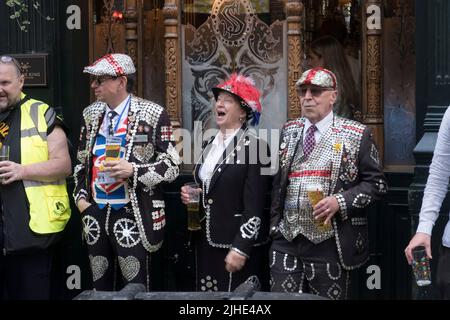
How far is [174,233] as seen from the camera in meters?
7.34

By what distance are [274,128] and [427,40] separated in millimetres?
1355

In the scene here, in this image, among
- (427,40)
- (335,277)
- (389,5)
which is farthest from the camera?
(389,5)

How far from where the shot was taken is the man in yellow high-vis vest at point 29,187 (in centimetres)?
654

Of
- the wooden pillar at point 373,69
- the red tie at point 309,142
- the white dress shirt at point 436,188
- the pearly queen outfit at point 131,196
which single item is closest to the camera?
the white dress shirt at point 436,188

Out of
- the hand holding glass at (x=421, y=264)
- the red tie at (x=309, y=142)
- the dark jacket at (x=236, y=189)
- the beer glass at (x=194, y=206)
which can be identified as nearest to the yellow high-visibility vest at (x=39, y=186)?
the beer glass at (x=194, y=206)

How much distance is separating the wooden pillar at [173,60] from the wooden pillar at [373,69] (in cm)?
131

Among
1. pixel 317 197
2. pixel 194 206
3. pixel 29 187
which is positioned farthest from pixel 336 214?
pixel 29 187

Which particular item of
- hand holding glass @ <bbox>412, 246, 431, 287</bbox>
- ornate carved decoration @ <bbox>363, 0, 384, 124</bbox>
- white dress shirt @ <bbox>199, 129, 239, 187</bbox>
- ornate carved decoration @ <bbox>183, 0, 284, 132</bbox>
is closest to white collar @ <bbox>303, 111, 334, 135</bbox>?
white dress shirt @ <bbox>199, 129, 239, 187</bbox>

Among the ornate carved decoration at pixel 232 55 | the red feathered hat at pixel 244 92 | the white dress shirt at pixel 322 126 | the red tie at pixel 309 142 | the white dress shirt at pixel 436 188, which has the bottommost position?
the white dress shirt at pixel 436 188

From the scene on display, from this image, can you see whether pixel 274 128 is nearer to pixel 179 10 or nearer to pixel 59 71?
pixel 179 10

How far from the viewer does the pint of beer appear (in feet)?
19.9

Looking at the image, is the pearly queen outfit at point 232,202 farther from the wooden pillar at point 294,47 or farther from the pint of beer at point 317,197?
the wooden pillar at point 294,47

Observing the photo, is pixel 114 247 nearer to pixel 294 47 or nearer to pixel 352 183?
pixel 352 183
